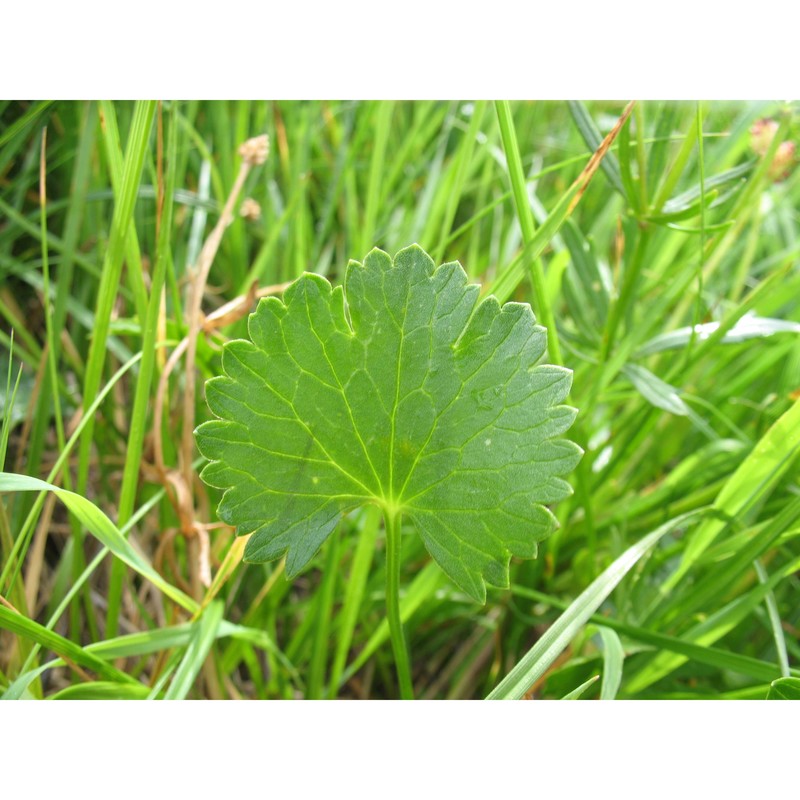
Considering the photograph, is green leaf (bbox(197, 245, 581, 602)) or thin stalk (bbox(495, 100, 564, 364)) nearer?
green leaf (bbox(197, 245, 581, 602))

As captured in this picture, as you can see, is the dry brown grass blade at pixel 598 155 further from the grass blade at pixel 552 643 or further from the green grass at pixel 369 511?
the grass blade at pixel 552 643

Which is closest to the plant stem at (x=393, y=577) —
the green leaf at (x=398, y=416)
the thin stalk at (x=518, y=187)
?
the green leaf at (x=398, y=416)

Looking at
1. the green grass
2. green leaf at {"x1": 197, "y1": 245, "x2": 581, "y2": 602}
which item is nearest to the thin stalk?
the green grass
